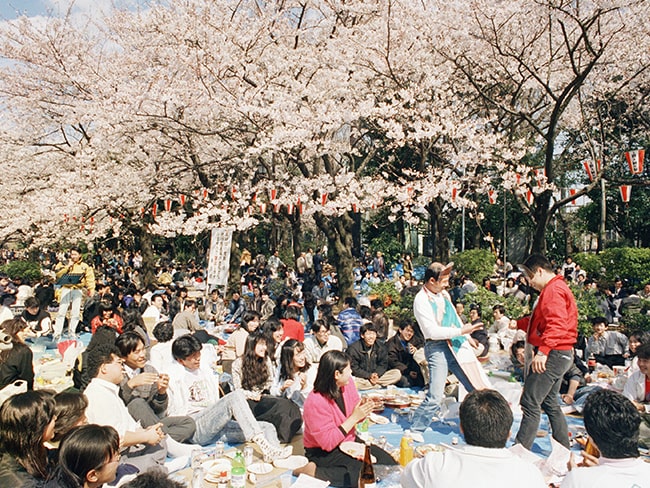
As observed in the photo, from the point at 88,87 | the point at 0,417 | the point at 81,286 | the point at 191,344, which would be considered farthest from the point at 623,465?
the point at 88,87

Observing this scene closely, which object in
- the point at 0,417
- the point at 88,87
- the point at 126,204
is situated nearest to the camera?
the point at 0,417

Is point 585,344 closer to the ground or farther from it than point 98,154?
closer to the ground

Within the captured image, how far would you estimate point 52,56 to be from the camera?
1562 cm

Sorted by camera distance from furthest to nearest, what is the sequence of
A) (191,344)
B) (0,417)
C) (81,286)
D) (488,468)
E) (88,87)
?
(88,87) < (81,286) < (191,344) < (0,417) < (488,468)

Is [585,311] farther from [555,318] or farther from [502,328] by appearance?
[555,318]

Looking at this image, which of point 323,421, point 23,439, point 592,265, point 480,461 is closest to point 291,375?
point 323,421

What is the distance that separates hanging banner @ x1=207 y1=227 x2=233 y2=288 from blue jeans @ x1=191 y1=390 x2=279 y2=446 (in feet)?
20.3

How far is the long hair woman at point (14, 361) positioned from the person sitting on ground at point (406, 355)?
453 centimetres

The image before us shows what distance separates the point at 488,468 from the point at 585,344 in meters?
6.72

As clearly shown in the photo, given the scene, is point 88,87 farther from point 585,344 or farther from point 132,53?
point 585,344

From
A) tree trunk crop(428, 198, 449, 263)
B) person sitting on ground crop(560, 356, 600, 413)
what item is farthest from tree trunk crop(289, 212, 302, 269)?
person sitting on ground crop(560, 356, 600, 413)

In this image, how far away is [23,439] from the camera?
302 cm

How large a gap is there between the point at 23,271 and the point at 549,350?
72.2ft

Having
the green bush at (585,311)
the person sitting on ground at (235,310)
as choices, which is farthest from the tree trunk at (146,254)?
the green bush at (585,311)
